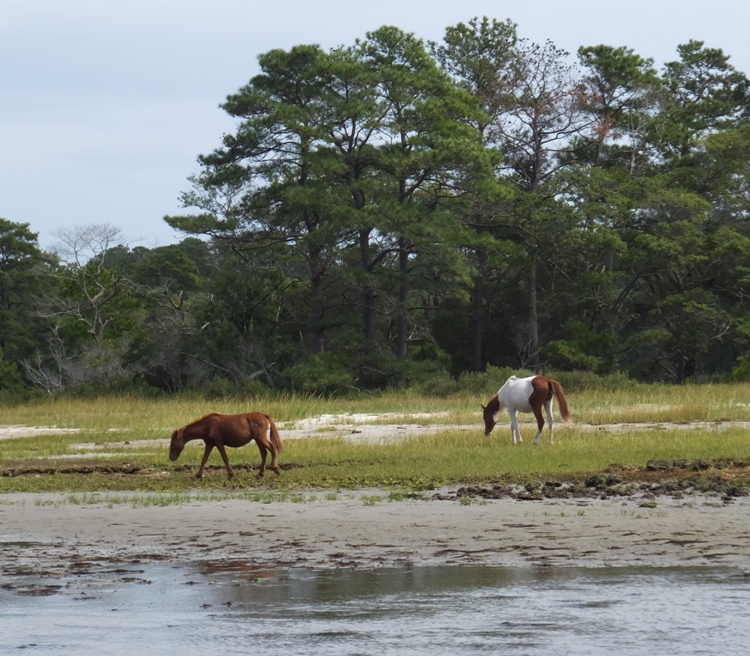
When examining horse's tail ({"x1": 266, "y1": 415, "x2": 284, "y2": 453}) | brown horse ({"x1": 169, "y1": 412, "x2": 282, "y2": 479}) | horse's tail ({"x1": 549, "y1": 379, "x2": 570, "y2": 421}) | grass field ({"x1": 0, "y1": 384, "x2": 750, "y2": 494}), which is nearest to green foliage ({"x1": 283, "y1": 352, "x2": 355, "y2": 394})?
grass field ({"x1": 0, "y1": 384, "x2": 750, "y2": 494})

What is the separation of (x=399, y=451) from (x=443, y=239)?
21.8 m

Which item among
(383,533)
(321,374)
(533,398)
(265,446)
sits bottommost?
(383,533)

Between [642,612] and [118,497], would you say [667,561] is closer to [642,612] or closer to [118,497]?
[642,612]

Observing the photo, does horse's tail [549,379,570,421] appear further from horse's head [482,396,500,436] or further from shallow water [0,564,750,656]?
shallow water [0,564,750,656]

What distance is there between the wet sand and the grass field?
1.77m

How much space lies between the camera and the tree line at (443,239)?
135ft

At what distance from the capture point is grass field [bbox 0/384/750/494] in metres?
16.0

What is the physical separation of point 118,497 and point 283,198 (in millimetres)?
28006

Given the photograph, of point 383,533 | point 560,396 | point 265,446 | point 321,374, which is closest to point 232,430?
point 265,446

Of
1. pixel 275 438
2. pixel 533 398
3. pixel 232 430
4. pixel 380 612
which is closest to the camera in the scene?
Result: pixel 380 612

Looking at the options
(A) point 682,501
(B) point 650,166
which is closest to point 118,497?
(A) point 682,501

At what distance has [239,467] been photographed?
699 inches

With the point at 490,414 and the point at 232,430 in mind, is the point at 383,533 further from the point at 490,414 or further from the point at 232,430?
the point at 490,414

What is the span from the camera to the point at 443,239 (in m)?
40.4
